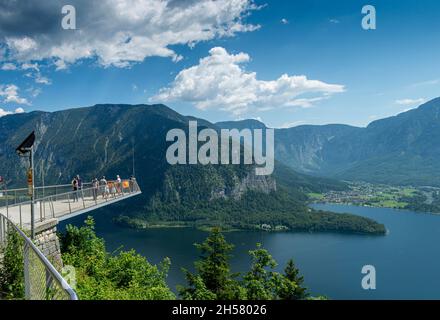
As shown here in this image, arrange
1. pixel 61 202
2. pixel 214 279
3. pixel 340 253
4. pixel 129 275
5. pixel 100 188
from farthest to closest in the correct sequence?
pixel 340 253 < pixel 214 279 < pixel 100 188 < pixel 61 202 < pixel 129 275

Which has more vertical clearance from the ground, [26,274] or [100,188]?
[100,188]

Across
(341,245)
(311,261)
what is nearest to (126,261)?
(311,261)

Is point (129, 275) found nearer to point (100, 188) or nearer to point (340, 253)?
point (100, 188)

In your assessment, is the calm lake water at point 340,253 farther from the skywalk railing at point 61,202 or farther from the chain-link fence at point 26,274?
the chain-link fence at point 26,274

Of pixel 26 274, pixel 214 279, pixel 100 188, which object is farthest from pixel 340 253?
pixel 26 274

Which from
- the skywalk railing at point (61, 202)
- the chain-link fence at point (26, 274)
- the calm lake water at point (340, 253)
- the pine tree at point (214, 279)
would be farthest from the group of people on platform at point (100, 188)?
the calm lake water at point (340, 253)
